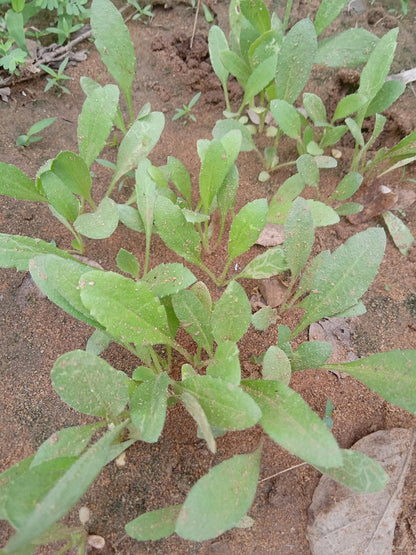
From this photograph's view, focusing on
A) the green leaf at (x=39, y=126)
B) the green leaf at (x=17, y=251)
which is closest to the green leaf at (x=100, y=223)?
the green leaf at (x=17, y=251)

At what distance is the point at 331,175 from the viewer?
1.53 m

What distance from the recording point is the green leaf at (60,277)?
892 millimetres

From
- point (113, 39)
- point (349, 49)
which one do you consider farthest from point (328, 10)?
point (113, 39)

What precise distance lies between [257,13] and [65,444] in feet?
4.12

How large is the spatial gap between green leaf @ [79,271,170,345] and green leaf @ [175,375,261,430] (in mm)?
139

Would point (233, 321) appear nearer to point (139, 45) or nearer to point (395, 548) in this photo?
point (395, 548)

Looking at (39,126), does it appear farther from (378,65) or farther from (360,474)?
(360,474)

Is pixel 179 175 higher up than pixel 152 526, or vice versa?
pixel 179 175

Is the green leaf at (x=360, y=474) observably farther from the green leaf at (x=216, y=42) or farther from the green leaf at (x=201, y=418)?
the green leaf at (x=216, y=42)

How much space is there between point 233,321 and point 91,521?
0.52 m

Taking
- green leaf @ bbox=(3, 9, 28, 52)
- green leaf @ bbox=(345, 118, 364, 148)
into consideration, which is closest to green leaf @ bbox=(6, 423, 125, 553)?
green leaf @ bbox=(345, 118, 364, 148)

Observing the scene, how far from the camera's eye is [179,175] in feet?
4.20

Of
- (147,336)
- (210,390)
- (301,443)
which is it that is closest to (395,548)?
(301,443)

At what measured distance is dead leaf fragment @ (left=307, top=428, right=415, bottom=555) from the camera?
966mm
